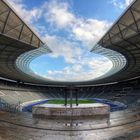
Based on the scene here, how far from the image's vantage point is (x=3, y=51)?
27.5m

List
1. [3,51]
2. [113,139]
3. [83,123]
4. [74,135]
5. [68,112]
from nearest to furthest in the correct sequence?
[113,139], [74,135], [83,123], [68,112], [3,51]

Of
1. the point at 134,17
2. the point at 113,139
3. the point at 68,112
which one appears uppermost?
the point at 134,17

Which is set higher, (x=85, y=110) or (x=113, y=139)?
(x=85, y=110)

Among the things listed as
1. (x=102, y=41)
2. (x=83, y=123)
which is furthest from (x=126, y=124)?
(x=102, y=41)

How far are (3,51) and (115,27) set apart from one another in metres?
15.3

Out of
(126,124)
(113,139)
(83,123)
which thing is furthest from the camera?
(83,123)

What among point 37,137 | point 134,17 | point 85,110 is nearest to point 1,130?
point 37,137

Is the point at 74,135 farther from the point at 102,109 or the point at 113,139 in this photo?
the point at 102,109

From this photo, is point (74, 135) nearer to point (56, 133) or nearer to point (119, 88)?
point (56, 133)

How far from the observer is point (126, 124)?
53.1 feet

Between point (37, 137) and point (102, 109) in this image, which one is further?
point (102, 109)

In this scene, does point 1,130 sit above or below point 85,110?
below

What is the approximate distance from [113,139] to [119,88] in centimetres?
6327

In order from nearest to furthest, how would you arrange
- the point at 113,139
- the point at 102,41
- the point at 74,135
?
1. the point at 113,139
2. the point at 74,135
3. the point at 102,41
